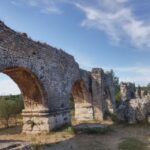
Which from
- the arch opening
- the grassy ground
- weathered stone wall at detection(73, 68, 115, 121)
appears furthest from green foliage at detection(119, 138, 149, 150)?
weathered stone wall at detection(73, 68, 115, 121)

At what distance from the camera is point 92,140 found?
10.7m

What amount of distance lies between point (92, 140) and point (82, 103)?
26.5 ft

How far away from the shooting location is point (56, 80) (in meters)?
13.2

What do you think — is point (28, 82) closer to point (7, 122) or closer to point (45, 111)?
point (45, 111)

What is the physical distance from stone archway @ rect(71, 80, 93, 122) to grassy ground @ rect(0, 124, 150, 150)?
5324 mm

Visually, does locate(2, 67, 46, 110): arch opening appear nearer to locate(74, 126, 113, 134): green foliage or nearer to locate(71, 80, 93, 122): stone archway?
locate(74, 126, 113, 134): green foliage

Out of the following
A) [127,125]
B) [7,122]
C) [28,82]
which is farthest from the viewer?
[7,122]

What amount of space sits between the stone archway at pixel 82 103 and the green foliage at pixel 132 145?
7.56 metres

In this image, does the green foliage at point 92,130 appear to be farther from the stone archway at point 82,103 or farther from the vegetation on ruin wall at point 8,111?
the vegetation on ruin wall at point 8,111

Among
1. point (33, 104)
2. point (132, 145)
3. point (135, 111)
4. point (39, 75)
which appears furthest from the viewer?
point (135, 111)

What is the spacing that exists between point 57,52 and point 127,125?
5412 mm

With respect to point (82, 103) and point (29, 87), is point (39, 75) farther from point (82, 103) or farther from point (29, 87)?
point (82, 103)

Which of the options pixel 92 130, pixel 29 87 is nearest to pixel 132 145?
pixel 92 130

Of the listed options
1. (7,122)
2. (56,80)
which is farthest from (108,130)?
(7,122)
